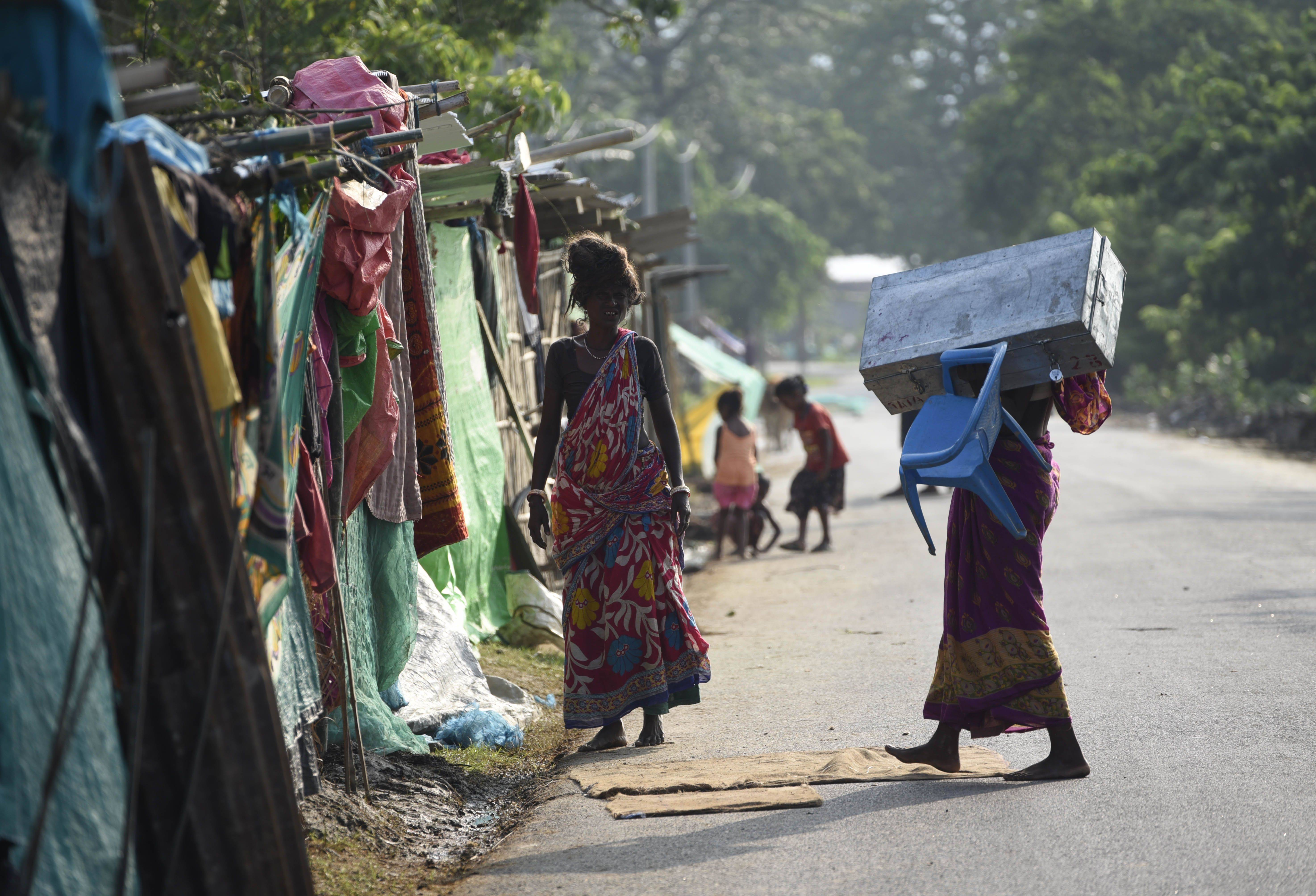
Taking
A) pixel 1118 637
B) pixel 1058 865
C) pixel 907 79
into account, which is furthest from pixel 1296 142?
pixel 907 79

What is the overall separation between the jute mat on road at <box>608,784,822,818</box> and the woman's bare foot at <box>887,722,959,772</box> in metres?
0.40

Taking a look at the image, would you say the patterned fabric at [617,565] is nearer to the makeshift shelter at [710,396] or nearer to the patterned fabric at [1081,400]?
the patterned fabric at [1081,400]

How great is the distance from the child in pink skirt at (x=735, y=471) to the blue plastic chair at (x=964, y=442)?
7009 millimetres

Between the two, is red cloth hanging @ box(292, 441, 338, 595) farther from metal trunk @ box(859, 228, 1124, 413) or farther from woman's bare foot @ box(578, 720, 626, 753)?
metal trunk @ box(859, 228, 1124, 413)

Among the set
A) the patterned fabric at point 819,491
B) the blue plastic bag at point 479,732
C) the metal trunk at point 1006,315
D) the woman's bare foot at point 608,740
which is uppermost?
the metal trunk at point 1006,315

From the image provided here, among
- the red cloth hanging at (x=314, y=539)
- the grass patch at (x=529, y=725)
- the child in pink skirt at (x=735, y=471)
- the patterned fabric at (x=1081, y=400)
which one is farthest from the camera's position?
the child in pink skirt at (x=735, y=471)

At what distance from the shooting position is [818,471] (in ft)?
39.0

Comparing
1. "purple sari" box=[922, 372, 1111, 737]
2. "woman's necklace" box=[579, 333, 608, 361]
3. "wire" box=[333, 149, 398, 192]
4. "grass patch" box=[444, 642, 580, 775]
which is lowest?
"grass patch" box=[444, 642, 580, 775]

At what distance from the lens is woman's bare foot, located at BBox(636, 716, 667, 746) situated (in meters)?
5.28

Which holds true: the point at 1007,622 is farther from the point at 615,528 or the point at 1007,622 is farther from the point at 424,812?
the point at 424,812

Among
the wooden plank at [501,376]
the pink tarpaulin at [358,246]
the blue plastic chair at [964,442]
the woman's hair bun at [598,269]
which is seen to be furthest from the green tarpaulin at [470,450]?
the blue plastic chair at [964,442]

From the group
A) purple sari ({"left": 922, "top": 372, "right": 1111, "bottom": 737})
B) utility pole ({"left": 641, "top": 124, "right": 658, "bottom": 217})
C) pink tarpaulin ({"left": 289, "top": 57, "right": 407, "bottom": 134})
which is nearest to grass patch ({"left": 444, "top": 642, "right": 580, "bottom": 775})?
purple sari ({"left": 922, "top": 372, "right": 1111, "bottom": 737})

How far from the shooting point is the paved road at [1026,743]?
3.71 m

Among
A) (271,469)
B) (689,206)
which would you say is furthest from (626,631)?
(689,206)
